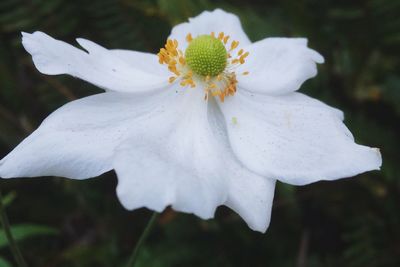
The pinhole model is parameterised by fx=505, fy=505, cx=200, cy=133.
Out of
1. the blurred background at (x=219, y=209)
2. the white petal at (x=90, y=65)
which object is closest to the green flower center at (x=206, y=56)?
the white petal at (x=90, y=65)

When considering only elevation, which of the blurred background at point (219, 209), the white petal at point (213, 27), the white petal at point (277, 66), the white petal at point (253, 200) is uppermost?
the white petal at point (213, 27)

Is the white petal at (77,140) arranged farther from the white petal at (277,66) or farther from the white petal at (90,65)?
the white petal at (277,66)

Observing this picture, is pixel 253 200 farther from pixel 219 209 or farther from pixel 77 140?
pixel 219 209

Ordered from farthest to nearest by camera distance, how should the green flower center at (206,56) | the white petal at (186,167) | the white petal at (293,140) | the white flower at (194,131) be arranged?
the green flower center at (206,56) < the white petal at (293,140) < the white flower at (194,131) < the white petal at (186,167)

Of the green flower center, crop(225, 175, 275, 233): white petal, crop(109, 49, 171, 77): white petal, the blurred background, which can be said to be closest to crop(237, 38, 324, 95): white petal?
the green flower center

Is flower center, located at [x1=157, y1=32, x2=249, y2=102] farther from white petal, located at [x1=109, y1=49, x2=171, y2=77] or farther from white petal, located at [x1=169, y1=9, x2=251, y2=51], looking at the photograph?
white petal, located at [x1=169, y1=9, x2=251, y2=51]

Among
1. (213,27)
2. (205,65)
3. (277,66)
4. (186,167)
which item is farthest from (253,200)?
(213,27)
